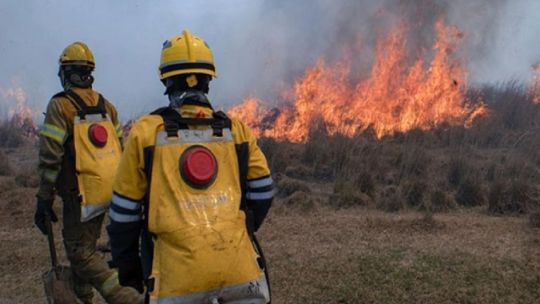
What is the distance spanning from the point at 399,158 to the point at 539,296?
18.4 ft

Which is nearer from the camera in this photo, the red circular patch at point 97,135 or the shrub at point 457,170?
the red circular patch at point 97,135

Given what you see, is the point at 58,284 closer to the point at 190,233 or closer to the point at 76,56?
the point at 76,56

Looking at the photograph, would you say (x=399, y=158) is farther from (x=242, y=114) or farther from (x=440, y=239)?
(x=242, y=114)

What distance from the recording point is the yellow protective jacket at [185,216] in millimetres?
2252

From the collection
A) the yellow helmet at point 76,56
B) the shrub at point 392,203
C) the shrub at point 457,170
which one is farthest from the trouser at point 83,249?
the shrub at point 457,170

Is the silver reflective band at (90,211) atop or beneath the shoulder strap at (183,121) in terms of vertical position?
beneath

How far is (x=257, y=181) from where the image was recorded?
105 inches

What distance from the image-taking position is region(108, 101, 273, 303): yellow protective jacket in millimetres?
2252

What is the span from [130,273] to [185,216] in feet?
1.74

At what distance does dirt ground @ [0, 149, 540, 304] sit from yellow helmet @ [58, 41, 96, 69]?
2188 mm

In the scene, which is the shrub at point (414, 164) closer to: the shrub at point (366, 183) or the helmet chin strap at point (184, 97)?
the shrub at point (366, 183)

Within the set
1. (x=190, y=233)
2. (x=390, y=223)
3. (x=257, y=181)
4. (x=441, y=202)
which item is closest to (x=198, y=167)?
(x=190, y=233)

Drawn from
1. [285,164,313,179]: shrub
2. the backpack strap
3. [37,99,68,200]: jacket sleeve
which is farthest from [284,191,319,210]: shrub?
[37,99,68,200]: jacket sleeve

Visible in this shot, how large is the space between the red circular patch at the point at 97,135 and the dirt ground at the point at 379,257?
1.69 m
